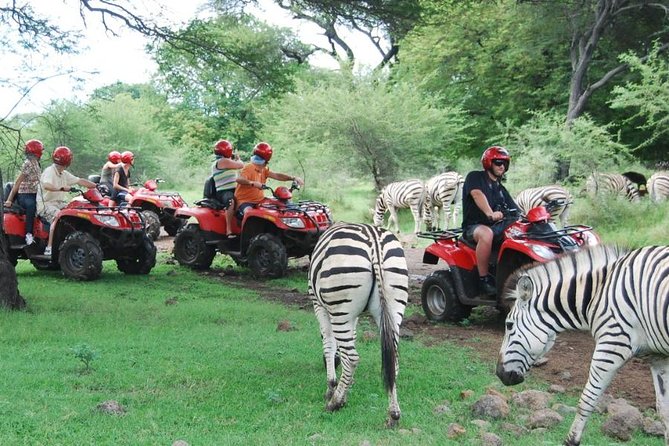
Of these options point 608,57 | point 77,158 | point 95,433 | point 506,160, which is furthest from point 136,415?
point 77,158

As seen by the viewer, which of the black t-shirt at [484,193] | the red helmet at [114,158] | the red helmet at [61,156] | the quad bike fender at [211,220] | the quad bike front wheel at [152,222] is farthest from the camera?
the red helmet at [114,158]

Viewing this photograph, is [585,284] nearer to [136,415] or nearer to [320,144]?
[136,415]

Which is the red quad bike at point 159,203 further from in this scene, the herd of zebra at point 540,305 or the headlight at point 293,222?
the herd of zebra at point 540,305

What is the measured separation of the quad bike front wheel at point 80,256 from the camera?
1140 centimetres

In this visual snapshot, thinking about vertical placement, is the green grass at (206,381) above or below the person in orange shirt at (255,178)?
below

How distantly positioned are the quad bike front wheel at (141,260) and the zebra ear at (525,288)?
8502 mm

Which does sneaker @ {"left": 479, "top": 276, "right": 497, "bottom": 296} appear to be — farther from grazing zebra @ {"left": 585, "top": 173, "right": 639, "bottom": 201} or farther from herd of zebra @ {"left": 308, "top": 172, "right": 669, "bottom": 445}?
grazing zebra @ {"left": 585, "top": 173, "right": 639, "bottom": 201}

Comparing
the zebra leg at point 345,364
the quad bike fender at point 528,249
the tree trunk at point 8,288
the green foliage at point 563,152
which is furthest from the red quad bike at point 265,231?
the green foliage at point 563,152

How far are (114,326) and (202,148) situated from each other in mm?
33537

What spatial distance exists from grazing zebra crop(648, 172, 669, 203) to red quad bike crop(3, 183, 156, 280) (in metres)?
12.4

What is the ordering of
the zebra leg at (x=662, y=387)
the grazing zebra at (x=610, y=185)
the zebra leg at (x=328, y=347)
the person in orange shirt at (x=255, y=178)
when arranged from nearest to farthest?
1. the zebra leg at (x=662, y=387)
2. the zebra leg at (x=328, y=347)
3. the person in orange shirt at (x=255, y=178)
4. the grazing zebra at (x=610, y=185)

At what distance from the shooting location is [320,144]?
23766mm

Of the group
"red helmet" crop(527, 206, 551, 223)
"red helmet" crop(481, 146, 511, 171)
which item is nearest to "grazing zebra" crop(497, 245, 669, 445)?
"red helmet" crop(527, 206, 551, 223)

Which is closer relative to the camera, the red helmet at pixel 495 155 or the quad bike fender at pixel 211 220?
the red helmet at pixel 495 155
